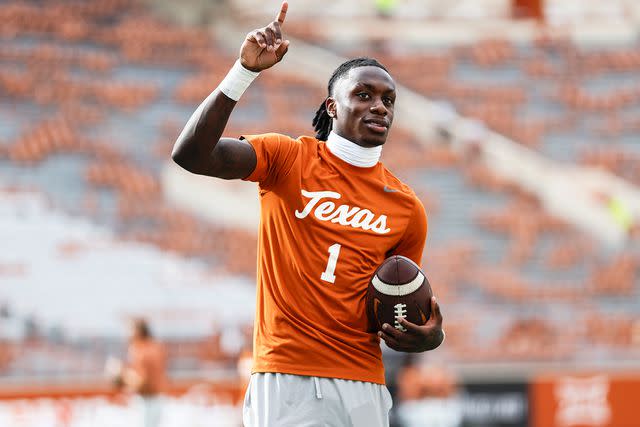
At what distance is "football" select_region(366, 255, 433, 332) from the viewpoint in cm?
366

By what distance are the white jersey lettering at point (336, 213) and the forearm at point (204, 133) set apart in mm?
466

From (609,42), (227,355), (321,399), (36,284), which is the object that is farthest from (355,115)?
(609,42)

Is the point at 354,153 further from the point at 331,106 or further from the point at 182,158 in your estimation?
the point at 182,158

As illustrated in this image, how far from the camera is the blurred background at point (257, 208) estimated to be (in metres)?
12.9

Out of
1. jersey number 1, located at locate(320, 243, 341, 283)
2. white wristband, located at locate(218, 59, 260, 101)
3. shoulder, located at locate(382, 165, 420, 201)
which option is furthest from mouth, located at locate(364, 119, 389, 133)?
white wristband, located at locate(218, 59, 260, 101)

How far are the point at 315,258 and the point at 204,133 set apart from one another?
626 millimetres

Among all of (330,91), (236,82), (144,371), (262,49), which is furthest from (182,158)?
(144,371)

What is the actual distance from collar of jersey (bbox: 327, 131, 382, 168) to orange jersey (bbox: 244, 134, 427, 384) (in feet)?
0.08

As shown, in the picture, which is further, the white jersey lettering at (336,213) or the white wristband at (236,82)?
the white jersey lettering at (336,213)

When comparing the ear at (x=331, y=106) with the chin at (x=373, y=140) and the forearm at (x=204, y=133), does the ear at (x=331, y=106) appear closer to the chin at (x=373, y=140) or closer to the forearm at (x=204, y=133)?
the chin at (x=373, y=140)

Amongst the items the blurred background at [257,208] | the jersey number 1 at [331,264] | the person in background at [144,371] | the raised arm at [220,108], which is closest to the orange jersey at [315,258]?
the jersey number 1 at [331,264]

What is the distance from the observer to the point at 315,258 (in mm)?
3701

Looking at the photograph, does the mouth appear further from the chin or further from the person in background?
the person in background

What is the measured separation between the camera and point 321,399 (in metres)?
3.61
